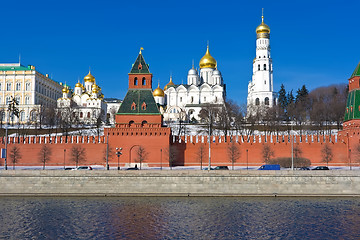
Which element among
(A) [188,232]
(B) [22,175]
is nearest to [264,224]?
(A) [188,232]

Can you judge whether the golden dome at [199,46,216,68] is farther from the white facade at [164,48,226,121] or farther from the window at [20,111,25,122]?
the window at [20,111,25,122]

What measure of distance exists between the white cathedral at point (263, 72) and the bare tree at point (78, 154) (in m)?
46.9

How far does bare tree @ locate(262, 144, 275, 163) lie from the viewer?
126ft

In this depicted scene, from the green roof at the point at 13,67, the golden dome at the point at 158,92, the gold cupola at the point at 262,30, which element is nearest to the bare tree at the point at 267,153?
the gold cupola at the point at 262,30

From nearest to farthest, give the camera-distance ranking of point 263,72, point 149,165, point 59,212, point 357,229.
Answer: point 357,229 < point 59,212 < point 149,165 < point 263,72

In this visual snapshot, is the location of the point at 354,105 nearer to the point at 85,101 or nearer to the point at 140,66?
the point at 140,66

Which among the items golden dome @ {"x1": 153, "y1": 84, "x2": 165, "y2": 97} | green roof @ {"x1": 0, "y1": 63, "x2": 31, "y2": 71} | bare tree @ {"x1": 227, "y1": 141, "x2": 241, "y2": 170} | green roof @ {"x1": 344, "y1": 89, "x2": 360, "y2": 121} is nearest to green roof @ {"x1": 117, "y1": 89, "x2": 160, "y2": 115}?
bare tree @ {"x1": 227, "y1": 141, "x2": 241, "y2": 170}

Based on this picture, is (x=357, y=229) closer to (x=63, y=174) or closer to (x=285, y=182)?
(x=285, y=182)

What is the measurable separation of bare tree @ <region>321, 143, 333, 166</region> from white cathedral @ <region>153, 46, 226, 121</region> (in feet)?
158

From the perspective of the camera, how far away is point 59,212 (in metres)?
24.3

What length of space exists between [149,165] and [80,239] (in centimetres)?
1902

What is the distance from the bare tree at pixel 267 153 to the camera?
38.5 meters

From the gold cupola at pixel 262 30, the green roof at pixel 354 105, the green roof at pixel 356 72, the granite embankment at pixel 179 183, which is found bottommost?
the granite embankment at pixel 179 183

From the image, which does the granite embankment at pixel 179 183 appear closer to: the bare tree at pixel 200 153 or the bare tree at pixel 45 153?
the bare tree at pixel 45 153
